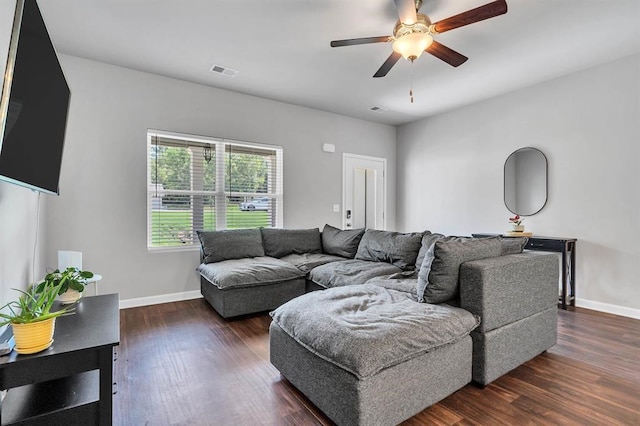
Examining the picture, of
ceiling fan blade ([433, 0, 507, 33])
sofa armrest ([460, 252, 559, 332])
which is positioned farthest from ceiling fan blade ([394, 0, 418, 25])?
sofa armrest ([460, 252, 559, 332])

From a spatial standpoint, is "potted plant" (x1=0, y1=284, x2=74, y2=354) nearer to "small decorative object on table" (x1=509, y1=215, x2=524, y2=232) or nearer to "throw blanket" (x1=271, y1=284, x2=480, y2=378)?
"throw blanket" (x1=271, y1=284, x2=480, y2=378)

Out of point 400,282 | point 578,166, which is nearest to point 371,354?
point 400,282

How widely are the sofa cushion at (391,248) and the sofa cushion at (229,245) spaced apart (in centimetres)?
132

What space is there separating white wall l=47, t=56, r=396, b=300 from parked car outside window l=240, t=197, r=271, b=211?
868 mm

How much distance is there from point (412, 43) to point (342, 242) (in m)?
2.47

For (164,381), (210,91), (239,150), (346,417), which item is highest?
(210,91)

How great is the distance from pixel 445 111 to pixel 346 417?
4909 millimetres

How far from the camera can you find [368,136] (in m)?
5.76

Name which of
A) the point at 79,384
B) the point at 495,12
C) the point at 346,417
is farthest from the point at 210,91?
the point at 346,417

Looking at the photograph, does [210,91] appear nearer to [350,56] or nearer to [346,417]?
[350,56]

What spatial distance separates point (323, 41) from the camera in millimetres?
2982

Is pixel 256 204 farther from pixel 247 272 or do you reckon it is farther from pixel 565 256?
pixel 565 256

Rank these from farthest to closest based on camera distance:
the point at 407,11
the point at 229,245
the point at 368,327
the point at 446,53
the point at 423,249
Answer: the point at 229,245
the point at 423,249
the point at 446,53
the point at 407,11
the point at 368,327

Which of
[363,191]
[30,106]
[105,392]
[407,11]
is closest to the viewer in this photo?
[105,392]
